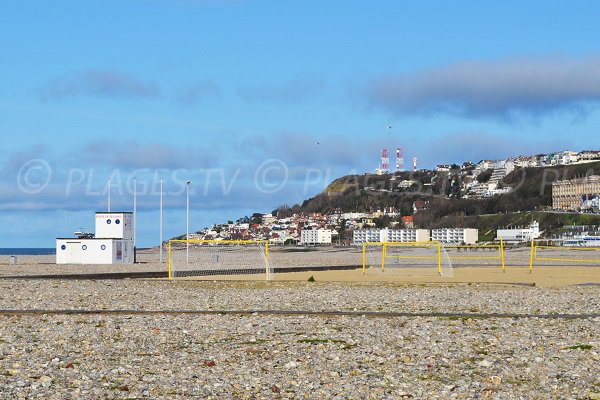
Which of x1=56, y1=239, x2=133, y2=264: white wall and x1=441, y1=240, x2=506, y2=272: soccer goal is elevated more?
x1=56, y1=239, x2=133, y2=264: white wall

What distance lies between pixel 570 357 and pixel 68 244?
53158mm

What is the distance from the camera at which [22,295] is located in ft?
93.9

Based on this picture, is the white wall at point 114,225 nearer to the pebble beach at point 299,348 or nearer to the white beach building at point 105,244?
the white beach building at point 105,244

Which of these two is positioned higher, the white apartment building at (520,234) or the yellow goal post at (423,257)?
the white apartment building at (520,234)

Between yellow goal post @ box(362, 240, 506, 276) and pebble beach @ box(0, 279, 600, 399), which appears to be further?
yellow goal post @ box(362, 240, 506, 276)

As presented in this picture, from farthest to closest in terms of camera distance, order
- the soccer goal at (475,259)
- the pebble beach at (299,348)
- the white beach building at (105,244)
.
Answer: the white beach building at (105,244) → the soccer goal at (475,259) → the pebble beach at (299,348)

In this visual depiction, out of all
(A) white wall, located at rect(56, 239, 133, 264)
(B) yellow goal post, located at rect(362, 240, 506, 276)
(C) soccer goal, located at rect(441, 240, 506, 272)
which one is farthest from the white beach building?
(C) soccer goal, located at rect(441, 240, 506, 272)

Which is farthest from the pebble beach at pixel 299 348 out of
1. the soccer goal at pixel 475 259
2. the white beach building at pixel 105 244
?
the white beach building at pixel 105 244

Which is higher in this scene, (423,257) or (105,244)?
(105,244)

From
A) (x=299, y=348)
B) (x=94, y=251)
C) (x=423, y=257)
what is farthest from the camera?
(x=94, y=251)

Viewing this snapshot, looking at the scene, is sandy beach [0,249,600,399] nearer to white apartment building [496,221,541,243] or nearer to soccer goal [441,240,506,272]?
soccer goal [441,240,506,272]

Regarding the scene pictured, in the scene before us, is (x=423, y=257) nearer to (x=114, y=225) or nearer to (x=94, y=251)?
(x=114, y=225)

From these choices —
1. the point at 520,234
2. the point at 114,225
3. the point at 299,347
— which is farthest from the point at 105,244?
the point at 520,234

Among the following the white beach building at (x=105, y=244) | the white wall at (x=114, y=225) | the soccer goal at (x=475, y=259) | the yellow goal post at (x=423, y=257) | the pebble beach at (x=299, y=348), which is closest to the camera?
the pebble beach at (x=299, y=348)
